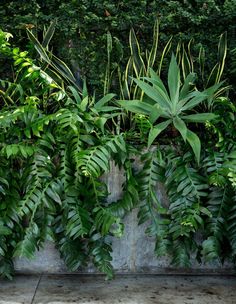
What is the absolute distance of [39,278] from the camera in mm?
3100

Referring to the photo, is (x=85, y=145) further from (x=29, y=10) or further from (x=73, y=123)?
(x=29, y=10)

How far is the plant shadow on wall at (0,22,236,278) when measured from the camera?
9.34 feet

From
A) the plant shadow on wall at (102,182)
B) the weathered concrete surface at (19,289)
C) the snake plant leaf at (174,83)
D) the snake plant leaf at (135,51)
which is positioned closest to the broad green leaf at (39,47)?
the plant shadow on wall at (102,182)

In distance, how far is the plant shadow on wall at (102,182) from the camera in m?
2.85

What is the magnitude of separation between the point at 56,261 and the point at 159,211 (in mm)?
790

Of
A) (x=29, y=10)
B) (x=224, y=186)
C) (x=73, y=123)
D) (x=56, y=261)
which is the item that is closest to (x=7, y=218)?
(x=56, y=261)

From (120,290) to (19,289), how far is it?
627 mm

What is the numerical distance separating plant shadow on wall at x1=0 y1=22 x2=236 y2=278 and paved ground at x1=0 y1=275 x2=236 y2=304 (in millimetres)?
141

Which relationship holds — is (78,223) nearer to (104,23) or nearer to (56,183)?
(56,183)

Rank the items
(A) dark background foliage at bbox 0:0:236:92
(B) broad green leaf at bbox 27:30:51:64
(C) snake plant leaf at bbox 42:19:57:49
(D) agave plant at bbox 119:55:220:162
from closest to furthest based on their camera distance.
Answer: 1. (D) agave plant at bbox 119:55:220:162
2. (B) broad green leaf at bbox 27:30:51:64
3. (C) snake plant leaf at bbox 42:19:57:49
4. (A) dark background foliage at bbox 0:0:236:92

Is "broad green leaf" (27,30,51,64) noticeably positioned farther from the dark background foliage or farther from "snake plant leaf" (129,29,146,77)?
"snake plant leaf" (129,29,146,77)

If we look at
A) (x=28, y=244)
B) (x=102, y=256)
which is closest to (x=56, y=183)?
(x=28, y=244)

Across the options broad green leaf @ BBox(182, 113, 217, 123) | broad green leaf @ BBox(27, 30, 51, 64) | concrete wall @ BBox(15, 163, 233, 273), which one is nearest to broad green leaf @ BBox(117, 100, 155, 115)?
broad green leaf @ BBox(182, 113, 217, 123)

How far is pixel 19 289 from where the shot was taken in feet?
9.55
